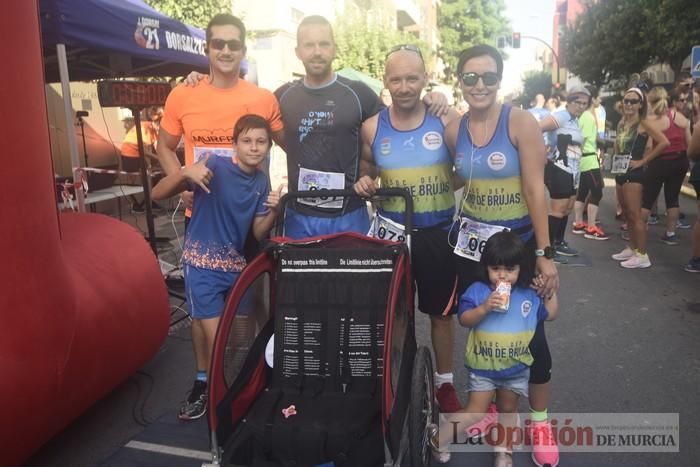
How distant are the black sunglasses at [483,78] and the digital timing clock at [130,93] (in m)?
3.42

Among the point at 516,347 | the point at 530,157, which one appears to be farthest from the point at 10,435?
the point at 530,157

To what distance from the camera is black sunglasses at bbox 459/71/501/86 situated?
270 cm

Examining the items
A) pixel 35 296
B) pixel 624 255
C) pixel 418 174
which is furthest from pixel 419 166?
pixel 624 255

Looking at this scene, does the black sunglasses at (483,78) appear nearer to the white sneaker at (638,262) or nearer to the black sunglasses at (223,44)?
the black sunglasses at (223,44)

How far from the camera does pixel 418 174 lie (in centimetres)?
294

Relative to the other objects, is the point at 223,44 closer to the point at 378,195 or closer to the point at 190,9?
the point at 378,195

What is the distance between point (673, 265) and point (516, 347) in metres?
4.54

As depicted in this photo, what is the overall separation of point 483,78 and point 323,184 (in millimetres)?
1007

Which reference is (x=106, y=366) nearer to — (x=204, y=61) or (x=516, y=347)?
(x=516, y=347)

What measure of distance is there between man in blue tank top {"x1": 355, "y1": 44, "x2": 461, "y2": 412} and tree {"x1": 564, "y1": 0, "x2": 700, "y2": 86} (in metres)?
17.8

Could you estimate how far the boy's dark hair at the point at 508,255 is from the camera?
2.55 meters

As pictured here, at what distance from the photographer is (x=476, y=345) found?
106 inches

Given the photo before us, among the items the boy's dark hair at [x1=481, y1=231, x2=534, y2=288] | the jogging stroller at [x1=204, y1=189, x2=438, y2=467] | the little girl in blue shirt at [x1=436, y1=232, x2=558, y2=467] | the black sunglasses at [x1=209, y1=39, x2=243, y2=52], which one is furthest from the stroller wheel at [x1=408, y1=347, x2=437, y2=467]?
the black sunglasses at [x1=209, y1=39, x2=243, y2=52]

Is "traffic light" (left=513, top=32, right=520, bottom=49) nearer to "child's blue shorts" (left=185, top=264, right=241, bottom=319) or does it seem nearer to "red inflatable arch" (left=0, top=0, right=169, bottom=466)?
"child's blue shorts" (left=185, top=264, right=241, bottom=319)
